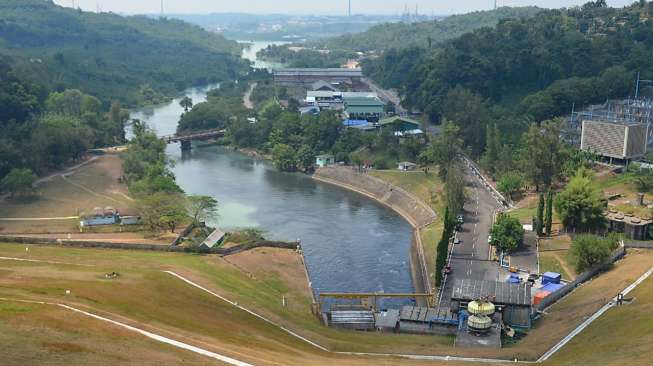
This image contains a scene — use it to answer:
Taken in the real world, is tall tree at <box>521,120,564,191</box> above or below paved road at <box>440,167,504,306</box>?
above

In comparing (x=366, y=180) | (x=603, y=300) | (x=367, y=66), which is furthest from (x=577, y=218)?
(x=367, y=66)

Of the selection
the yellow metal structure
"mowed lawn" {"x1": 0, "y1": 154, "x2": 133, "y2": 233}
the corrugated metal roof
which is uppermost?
the yellow metal structure

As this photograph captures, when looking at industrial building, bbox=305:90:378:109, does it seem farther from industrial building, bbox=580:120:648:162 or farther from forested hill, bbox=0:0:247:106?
industrial building, bbox=580:120:648:162

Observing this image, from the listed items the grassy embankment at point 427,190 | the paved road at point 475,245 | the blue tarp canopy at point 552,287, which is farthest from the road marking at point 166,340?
the grassy embankment at point 427,190

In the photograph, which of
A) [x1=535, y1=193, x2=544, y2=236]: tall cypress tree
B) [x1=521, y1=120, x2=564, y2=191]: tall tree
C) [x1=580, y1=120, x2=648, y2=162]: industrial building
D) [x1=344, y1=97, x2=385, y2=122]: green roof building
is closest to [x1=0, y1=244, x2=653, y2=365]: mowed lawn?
[x1=535, y1=193, x2=544, y2=236]: tall cypress tree

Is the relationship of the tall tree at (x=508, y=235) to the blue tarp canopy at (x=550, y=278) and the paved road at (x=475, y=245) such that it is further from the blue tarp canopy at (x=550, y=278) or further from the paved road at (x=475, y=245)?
the blue tarp canopy at (x=550, y=278)

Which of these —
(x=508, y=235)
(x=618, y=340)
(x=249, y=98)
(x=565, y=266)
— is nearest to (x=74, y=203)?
(x=508, y=235)

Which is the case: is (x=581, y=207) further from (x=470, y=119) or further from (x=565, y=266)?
(x=470, y=119)
